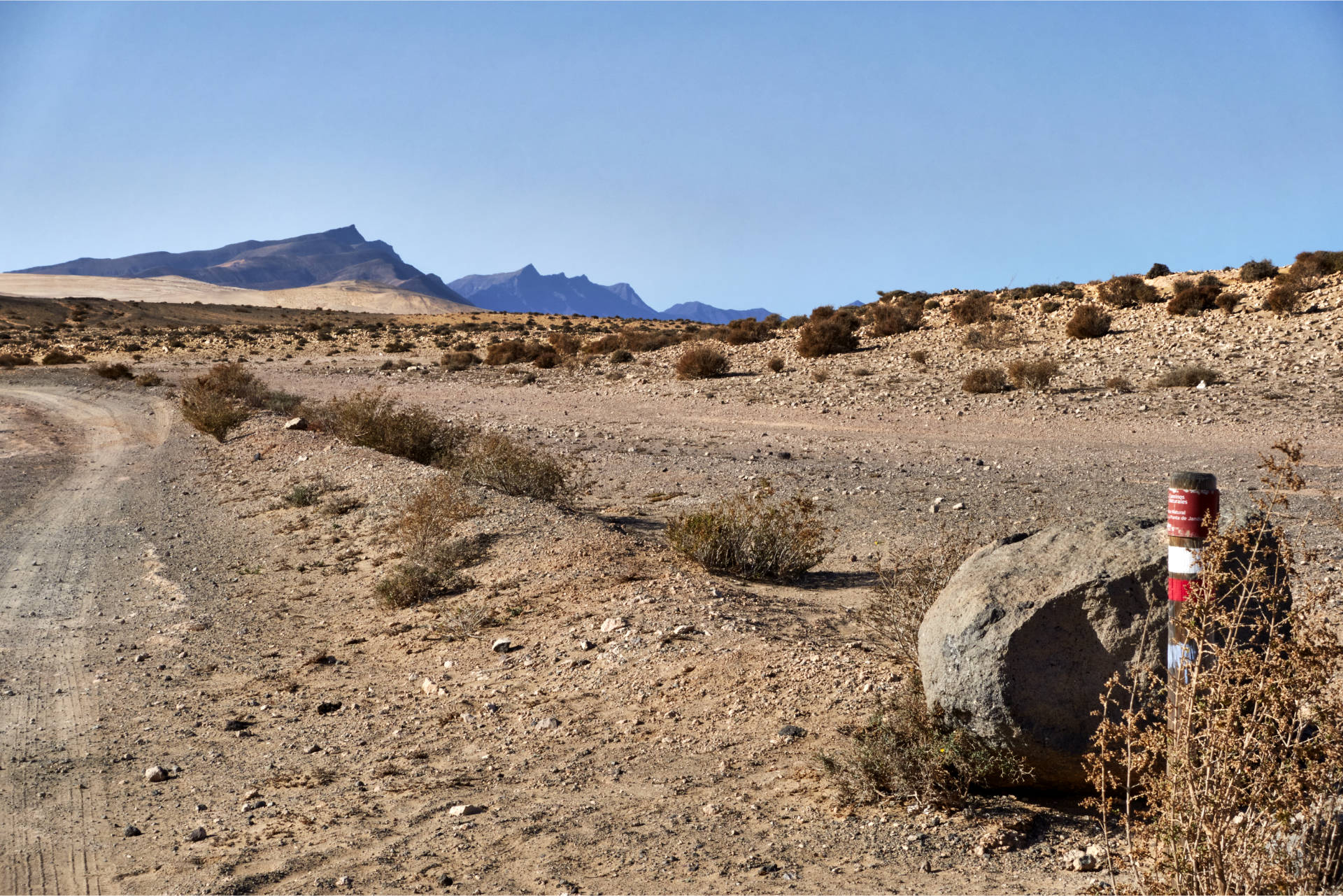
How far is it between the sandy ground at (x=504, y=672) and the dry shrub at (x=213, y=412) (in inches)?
75.2

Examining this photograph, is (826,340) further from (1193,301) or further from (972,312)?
(1193,301)

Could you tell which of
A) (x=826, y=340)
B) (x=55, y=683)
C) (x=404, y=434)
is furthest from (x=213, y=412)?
(x=826, y=340)

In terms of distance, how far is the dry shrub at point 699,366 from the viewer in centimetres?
2623

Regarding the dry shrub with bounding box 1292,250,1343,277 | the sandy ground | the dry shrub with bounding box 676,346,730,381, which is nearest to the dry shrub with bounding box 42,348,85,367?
the sandy ground

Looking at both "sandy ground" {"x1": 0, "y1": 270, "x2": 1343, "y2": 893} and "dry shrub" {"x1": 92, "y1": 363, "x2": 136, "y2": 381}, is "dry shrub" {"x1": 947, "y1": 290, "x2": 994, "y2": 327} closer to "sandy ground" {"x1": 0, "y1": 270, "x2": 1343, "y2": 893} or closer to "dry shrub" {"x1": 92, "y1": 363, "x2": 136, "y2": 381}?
"sandy ground" {"x1": 0, "y1": 270, "x2": 1343, "y2": 893}

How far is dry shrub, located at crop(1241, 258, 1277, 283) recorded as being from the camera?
26.9 m

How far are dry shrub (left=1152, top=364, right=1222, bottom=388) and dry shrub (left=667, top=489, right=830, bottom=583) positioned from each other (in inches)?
527

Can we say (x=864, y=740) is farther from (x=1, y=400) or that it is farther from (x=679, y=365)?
(x=1, y=400)

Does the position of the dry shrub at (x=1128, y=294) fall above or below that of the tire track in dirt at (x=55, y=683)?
above

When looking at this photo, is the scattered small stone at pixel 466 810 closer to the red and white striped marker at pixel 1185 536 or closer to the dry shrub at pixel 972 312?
the red and white striped marker at pixel 1185 536

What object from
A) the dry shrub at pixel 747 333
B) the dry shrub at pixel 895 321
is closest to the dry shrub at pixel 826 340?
the dry shrub at pixel 895 321

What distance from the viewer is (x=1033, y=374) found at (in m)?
20.0

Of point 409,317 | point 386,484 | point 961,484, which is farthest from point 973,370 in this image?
point 409,317

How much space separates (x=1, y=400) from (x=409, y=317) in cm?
6777
